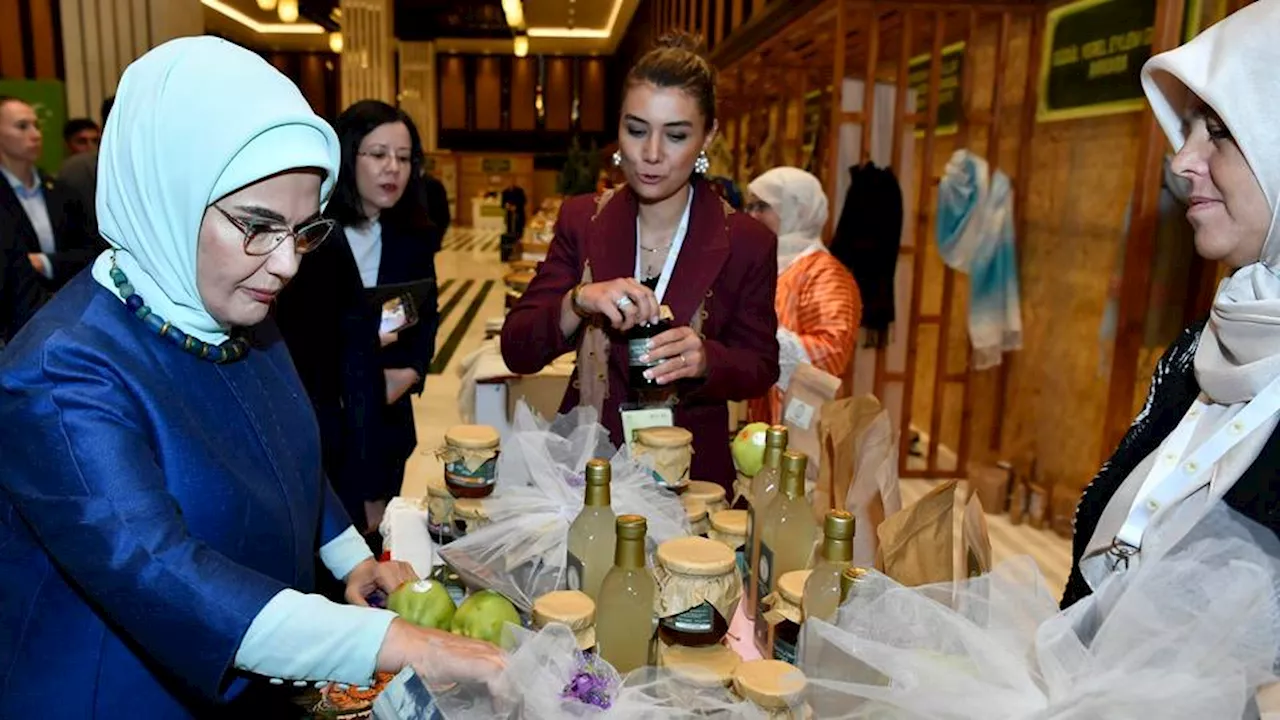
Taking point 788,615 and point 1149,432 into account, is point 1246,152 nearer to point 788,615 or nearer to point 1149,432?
point 1149,432

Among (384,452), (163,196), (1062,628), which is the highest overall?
(163,196)

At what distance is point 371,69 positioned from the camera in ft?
53.8

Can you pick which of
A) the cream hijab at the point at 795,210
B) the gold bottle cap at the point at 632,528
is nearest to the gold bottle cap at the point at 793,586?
the gold bottle cap at the point at 632,528

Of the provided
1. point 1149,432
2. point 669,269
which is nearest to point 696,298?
point 669,269

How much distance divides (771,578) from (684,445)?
13.2 inches

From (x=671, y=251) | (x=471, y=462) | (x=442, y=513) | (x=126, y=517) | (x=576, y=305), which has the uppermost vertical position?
(x=671, y=251)

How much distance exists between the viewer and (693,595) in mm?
1061

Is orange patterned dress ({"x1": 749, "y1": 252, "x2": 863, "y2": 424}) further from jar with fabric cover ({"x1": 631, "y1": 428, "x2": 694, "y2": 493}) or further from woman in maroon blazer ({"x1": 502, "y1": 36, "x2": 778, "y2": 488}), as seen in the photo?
jar with fabric cover ({"x1": 631, "y1": 428, "x2": 694, "y2": 493})

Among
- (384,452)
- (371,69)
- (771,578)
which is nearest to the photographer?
(771,578)

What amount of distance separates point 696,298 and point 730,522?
2.02ft

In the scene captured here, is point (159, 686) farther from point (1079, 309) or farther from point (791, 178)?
point (1079, 309)

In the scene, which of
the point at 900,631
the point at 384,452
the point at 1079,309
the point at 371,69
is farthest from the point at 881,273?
the point at 371,69

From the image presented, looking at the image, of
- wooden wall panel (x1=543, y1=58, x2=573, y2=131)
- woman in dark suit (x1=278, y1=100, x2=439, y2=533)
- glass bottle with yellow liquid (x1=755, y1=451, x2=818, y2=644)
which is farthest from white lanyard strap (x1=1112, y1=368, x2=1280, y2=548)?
wooden wall panel (x1=543, y1=58, x2=573, y2=131)

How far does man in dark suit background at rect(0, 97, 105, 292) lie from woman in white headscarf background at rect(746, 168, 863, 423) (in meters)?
2.97
